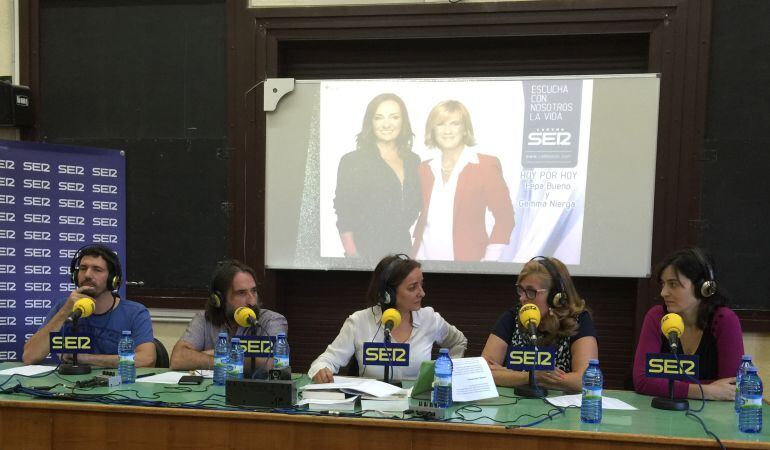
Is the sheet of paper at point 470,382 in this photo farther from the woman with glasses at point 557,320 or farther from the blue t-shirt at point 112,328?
the blue t-shirt at point 112,328

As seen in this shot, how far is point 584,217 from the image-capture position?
4.42m

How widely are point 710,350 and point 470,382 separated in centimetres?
104

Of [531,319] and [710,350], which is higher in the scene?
[531,319]

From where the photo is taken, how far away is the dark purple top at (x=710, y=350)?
2619 mm

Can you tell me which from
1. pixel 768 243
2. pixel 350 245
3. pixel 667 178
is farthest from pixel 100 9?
pixel 768 243

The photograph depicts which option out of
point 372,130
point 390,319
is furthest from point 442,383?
point 372,130

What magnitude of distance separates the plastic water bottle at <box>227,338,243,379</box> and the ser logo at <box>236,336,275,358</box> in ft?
0.07

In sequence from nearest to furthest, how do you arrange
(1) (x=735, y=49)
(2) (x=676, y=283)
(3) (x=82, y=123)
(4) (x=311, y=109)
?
1. (2) (x=676, y=283)
2. (1) (x=735, y=49)
3. (4) (x=311, y=109)
4. (3) (x=82, y=123)

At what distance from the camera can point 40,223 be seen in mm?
4348

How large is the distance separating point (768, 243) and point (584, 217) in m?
1.20

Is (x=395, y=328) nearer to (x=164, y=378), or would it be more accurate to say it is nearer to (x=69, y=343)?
(x=164, y=378)

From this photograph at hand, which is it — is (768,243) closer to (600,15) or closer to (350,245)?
(600,15)

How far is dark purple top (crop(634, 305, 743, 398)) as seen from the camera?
2.62 meters

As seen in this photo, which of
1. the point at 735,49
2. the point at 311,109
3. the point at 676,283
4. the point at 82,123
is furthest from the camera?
the point at 82,123
